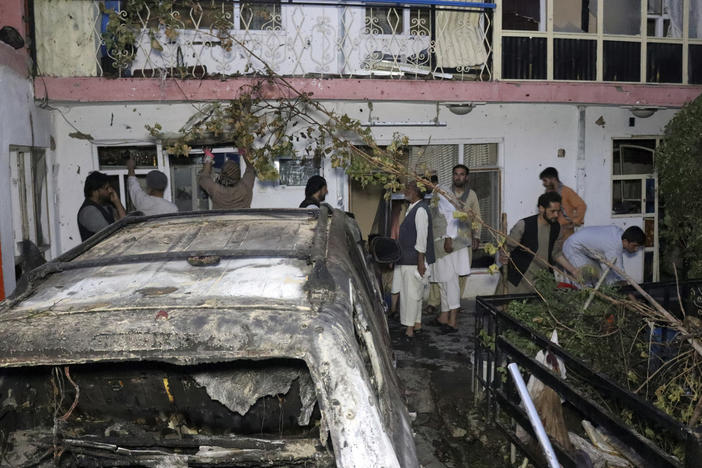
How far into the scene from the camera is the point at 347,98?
8242 millimetres

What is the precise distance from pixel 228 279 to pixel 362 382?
70 centimetres

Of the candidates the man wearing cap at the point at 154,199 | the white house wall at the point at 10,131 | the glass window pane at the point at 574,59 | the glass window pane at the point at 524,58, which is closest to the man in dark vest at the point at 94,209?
the man wearing cap at the point at 154,199

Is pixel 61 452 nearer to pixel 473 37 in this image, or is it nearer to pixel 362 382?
pixel 362 382

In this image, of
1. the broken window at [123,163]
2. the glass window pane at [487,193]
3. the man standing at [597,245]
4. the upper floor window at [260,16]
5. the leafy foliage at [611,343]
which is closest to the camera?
the leafy foliage at [611,343]

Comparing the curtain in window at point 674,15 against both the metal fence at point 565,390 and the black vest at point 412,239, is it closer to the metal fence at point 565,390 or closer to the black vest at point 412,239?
the black vest at point 412,239

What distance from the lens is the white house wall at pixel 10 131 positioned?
634cm

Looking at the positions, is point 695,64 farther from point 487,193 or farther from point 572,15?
point 487,193

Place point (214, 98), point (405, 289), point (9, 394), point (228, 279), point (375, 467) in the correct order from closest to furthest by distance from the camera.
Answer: point (375, 467) → point (228, 279) → point (9, 394) → point (405, 289) → point (214, 98)

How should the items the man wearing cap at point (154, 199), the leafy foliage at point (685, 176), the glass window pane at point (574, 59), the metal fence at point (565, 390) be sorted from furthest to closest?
1. the glass window pane at point (574, 59)
2. the leafy foliage at point (685, 176)
3. the man wearing cap at point (154, 199)
4. the metal fence at point (565, 390)

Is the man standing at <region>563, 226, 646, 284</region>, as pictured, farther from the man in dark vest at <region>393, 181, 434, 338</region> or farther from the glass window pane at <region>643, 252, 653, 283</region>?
the glass window pane at <region>643, 252, 653, 283</region>

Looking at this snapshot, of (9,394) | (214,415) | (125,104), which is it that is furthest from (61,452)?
(125,104)

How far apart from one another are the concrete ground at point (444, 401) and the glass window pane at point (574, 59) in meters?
3.80

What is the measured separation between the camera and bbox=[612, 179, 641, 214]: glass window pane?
9.88 meters

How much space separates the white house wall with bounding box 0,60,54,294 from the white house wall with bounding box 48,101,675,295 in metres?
0.70
